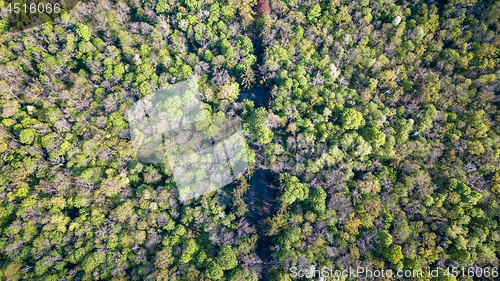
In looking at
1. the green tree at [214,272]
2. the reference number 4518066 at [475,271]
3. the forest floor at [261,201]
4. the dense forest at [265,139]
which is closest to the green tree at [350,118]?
the dense forest at [265,139]

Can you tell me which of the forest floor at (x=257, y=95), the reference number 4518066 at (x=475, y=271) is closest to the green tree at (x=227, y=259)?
the forest floor at (x=257, y=95)

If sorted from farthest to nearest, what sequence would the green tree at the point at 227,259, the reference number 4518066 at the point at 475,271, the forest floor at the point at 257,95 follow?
1. the forest floor at the point at 257,95
2. the reference number 4518066 at the point at 475,271
3. the green tree at the point at 227,259

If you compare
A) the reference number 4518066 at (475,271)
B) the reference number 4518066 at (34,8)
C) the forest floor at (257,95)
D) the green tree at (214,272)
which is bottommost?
the green tree at (214,272)

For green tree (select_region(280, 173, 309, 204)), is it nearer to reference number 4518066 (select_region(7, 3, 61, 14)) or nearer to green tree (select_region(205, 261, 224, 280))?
green tree (select_region(205, 261, 224, 280))

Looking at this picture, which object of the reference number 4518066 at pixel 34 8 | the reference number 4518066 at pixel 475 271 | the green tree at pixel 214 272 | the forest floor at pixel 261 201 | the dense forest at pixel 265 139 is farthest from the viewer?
the reference number 4518066 at pixel 34 8

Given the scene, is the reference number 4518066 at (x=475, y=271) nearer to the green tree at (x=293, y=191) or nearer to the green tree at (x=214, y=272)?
the green tree at (x=293, y=191)

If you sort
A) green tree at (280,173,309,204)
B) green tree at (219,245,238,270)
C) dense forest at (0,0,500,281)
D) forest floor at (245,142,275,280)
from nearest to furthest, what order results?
green tree at (219,245,238,270) → dense forest at (0,0,500,281) → green tree at (280,173,309,204) → forest floor at (245,142,275,280)

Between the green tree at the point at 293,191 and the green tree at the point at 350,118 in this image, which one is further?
the green tree at the point at 350,118

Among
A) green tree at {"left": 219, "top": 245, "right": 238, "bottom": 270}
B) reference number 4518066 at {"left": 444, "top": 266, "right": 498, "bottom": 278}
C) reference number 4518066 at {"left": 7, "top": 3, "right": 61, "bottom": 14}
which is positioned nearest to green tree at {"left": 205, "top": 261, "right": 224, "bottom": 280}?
green tree at {"left": 219, "top": 245, "right": 238, "bottom": 270}

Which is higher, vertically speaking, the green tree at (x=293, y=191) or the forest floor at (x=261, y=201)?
the green tree at (x=293, y=191)
